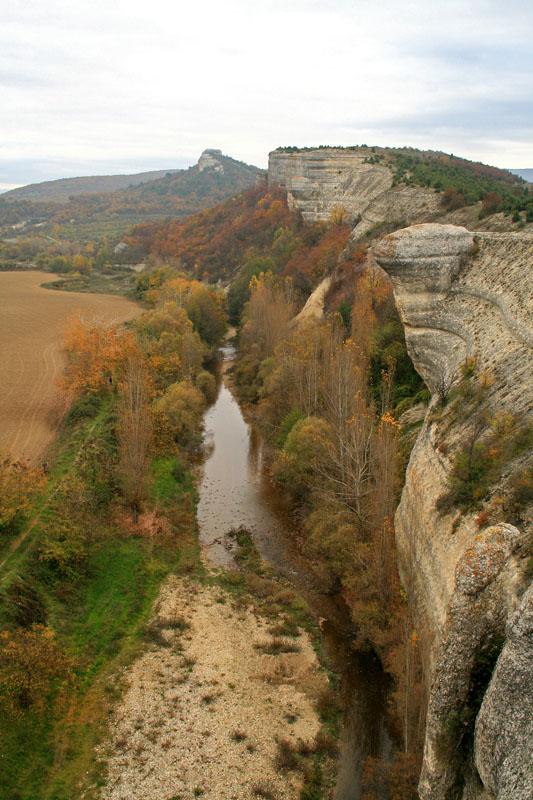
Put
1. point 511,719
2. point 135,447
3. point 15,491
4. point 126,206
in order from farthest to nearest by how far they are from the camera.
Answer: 1. point 126,206
2. point 135,447
3. point 15,491
4. point 511,719

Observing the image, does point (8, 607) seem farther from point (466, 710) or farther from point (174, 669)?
point (466, 710)

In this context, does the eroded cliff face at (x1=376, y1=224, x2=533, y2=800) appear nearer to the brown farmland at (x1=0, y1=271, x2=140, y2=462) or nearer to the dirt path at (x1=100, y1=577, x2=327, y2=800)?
the dirt path at (x1=100, y1=577, x2=327, y2=800)

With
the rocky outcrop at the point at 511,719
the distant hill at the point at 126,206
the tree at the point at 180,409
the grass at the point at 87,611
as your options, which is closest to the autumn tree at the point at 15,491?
the grass at the point at 87,611

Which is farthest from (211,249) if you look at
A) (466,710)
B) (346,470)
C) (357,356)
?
(466,710)

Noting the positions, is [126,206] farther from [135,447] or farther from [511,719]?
[511,719]

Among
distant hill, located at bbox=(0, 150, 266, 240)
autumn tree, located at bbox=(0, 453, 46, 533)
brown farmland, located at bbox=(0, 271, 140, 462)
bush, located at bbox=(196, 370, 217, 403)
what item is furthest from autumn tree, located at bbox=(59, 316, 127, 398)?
distant hill, located at bbox=(0, 150, 266, 240)

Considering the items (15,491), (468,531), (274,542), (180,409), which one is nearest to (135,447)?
(15,491)
